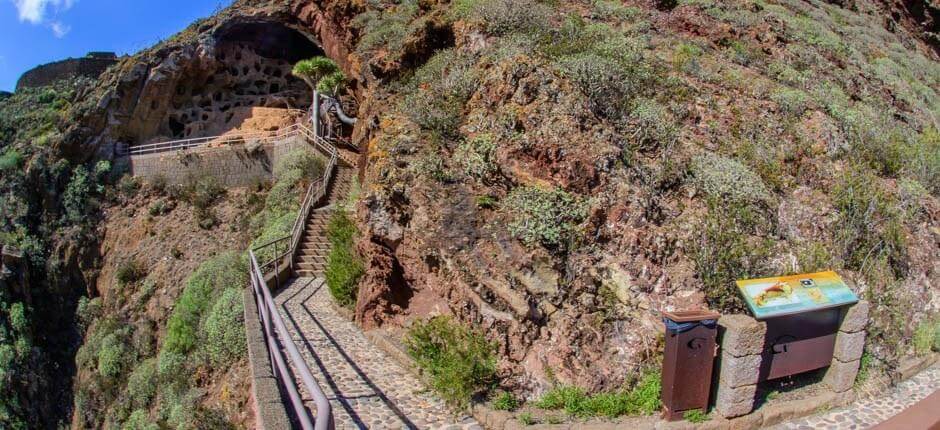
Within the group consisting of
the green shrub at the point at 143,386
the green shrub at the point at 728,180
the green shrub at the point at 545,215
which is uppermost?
the green shrub at the point at 728,180

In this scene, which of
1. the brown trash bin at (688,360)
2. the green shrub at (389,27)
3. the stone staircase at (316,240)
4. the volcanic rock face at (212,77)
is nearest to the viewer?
the brown trash bin at (688,360)

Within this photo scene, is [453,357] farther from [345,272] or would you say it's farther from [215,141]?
[215,141]

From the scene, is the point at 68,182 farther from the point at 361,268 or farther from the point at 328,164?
the point at 361,268

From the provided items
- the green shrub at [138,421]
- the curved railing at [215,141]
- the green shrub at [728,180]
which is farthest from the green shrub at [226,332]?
the curved railing at [215,141]

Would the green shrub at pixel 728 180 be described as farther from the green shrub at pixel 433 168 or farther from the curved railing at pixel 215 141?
the curved railing at pixel 215 141

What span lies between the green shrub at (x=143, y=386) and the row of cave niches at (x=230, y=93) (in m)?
14.4

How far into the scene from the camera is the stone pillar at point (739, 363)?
16.0ft

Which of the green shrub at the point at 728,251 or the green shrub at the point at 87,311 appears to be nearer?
the green shrub at the point at 728,251

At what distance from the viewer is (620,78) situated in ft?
29.3

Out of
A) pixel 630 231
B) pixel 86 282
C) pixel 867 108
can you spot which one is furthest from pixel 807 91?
pixel 86 282

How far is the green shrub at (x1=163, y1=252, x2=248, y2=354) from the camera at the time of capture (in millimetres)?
10909

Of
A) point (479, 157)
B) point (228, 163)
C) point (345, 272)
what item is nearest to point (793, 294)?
point (479, 157)

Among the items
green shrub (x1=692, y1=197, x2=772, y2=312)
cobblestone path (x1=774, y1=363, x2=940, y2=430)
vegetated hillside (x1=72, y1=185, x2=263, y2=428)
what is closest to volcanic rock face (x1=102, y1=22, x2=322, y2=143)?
vegetated hillside (x1=72, y1=185, x2=263, y2=428)

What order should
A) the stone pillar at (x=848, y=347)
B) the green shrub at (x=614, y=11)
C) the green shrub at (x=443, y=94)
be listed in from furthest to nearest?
the green shrub at (x=614, y=11) < the green shrub at (x=443, y=94) < the stone pillar at (x=848, y=347)
